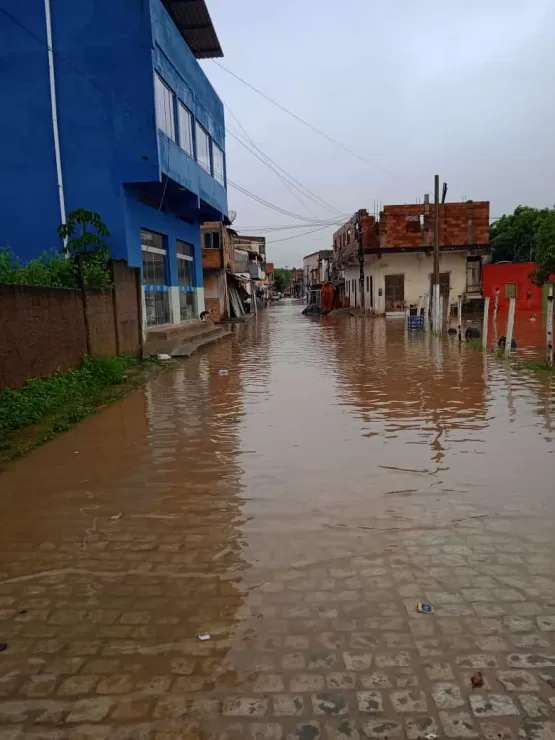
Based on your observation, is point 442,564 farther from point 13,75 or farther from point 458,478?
point 13,75

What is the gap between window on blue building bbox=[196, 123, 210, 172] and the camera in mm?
20422

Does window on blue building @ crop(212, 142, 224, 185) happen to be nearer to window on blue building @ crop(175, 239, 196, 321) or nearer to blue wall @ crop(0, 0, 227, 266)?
window on blue building @ crop(175, 239, 196, 321)

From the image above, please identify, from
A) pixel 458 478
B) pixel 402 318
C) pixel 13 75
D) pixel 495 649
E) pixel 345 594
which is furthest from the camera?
pixel 402 318

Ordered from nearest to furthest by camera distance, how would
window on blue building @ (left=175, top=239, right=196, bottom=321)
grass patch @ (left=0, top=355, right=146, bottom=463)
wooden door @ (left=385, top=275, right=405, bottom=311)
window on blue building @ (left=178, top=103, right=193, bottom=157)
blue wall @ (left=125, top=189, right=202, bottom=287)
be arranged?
grass patch @ (left=0, top=355, right=146, bottom=463) < blue wall @ (left=125, top=189, right=202, bottom=287) < window on blue building @ (left=178, top=103, right=193, bottom=157) < window on blue building @ (left=175, top=239, right=196, bottom=321) < wooden door @ (left=385, top=275, right=405, bottom=311)

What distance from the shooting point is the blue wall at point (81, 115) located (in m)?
15.0

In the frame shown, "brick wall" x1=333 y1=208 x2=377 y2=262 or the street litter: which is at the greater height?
"brick wall" x1=333 y1=208 x2=377 y2=262

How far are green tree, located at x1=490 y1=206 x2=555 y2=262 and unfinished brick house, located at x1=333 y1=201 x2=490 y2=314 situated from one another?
10827 mm

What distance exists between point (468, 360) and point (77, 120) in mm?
11924

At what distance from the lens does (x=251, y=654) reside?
9.77 feet

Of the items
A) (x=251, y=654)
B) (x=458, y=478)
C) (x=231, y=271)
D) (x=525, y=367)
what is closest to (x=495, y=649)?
(x=251, y=654)

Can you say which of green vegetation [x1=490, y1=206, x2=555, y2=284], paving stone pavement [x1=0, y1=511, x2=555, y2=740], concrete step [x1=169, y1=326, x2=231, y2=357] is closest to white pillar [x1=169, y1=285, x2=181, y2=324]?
concrete step [x1=169, y1=326, x2=231, y2=357]

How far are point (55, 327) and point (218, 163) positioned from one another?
609 inches

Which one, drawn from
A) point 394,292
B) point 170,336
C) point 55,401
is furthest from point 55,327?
point 394,292

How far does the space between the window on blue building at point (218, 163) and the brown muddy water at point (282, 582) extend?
17.6 meters
